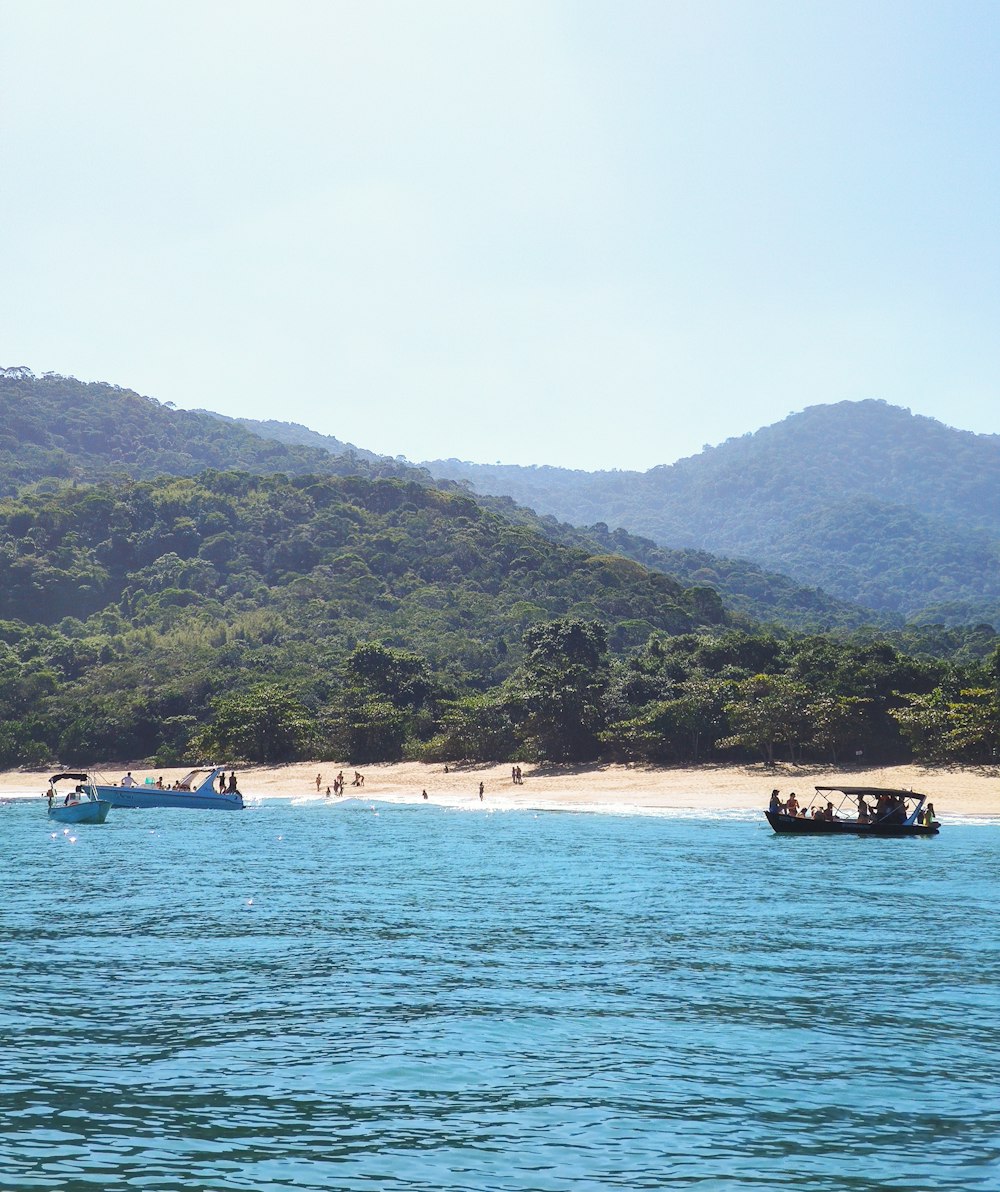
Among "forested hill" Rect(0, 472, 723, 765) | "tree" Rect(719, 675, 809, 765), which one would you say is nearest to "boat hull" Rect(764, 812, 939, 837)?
"tree" Rect(719, 675, 809, 765)

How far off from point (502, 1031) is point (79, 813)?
45188 mm

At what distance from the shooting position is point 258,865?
127 feet

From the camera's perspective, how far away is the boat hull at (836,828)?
152 ft

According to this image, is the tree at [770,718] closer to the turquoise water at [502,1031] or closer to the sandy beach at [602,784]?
the sandy beach at [602,784]

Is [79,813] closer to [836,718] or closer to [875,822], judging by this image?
[875,822]

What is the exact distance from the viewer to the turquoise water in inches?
482

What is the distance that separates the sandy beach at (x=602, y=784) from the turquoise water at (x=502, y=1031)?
82.1 feet

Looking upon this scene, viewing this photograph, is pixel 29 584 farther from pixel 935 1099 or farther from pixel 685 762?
pixel 935 1099

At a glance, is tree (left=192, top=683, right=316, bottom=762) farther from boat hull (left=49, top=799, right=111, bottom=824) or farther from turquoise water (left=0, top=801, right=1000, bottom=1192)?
turquoise water (left=0, top=801, right=1000, bottom=1192)

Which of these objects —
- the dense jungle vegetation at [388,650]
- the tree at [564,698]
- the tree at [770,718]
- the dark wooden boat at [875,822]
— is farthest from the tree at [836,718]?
the dark wooden boat at [875,822]

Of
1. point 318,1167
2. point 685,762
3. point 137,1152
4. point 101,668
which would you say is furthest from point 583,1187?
point 101,668

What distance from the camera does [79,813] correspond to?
2234 inches

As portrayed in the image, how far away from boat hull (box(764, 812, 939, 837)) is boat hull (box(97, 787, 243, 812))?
31.7 meters

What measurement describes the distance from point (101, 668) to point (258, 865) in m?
78.8
